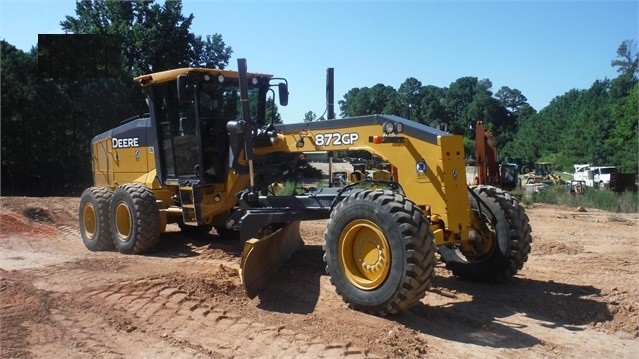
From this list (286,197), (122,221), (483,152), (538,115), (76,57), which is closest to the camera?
(286,197)

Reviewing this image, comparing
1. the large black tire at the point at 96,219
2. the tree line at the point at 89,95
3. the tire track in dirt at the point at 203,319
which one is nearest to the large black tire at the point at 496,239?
the tire track in dirt at the point at 203,319

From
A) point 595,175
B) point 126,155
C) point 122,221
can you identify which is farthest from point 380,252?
point 595,175

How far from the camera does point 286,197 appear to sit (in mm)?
7602

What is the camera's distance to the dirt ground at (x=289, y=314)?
494 cm

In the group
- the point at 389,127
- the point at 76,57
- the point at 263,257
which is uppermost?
the point at 76,57

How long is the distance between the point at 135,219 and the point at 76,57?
16.5 metres

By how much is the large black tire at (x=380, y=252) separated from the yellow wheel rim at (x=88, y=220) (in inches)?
238

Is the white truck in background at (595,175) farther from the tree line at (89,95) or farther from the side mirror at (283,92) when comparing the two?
the side mirror at (283,92)

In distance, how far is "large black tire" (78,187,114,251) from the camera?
32.7 feet

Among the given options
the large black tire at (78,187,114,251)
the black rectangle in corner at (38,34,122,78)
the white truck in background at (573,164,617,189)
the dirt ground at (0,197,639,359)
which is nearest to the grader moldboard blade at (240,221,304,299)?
the dirt ground at (0,197,639,359)

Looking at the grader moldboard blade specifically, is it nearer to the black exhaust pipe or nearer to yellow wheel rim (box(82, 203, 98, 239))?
the black exhaust pipe

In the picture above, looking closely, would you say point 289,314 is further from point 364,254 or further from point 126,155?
point 126,155

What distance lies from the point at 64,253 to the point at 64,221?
12.7ft

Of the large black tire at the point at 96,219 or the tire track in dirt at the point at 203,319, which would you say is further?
the large black tire at the point at 96,219
